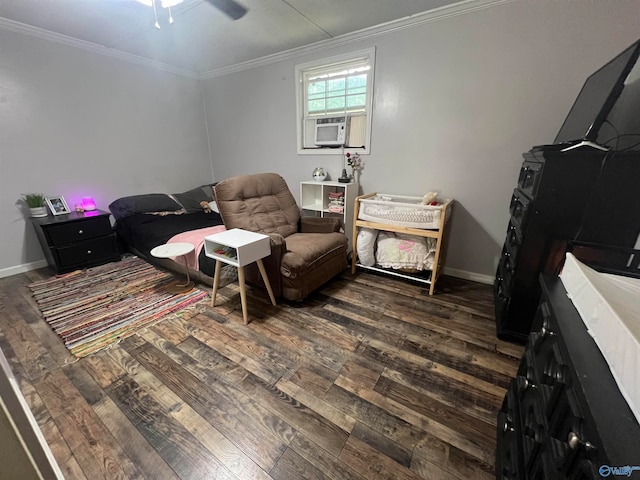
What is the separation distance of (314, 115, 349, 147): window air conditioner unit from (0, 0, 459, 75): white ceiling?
798mm

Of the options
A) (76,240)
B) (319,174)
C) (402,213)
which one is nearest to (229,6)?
(319,174)

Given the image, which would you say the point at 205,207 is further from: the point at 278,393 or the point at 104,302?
the point at 278,393

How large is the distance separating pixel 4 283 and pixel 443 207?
426cm

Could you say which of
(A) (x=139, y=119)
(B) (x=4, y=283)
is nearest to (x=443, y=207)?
(A) (x=139, y=119)

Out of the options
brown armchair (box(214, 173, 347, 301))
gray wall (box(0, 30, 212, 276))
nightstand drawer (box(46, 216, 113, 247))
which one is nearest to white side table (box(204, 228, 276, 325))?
brown armchair (box(214, 173, 347, 301))

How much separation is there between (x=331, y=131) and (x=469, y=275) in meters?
2.18

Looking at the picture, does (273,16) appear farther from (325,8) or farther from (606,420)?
(606,420)

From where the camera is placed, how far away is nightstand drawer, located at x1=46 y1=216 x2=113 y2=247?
2615 millimetres

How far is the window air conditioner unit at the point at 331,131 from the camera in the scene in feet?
9.75

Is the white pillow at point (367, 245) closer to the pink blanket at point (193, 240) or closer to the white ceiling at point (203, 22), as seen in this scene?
the pink blanket at point (193, 240)

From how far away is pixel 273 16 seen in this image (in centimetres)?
229

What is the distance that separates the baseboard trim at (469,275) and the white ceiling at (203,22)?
236cm

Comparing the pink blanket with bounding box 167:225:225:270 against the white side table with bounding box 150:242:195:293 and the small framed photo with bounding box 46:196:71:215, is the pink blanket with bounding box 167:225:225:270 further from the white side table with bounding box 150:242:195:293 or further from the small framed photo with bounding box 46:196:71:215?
the small framed photo with bounding box 46:196:71:215

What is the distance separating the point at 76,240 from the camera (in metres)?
2.77
